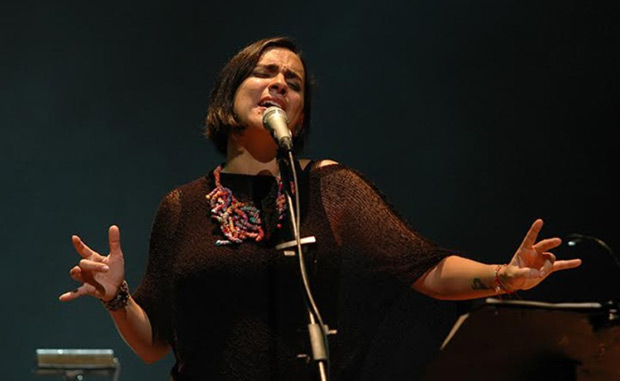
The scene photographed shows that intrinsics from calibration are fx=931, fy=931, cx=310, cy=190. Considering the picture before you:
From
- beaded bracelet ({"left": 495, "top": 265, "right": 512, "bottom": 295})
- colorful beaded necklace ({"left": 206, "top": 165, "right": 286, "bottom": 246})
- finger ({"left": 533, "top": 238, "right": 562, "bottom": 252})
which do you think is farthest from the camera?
colorful beaded necklace ({"left": 206, "top": 165, "right": 286, "bottom": 246})

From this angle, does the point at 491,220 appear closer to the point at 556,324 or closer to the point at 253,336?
the point at 253,336

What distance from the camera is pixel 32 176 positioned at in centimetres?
406

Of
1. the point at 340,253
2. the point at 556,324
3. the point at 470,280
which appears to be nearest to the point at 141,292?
the point at 340,253

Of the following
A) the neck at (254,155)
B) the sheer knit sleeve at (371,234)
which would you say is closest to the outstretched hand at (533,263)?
the sheer knit sleeve at (371,234)

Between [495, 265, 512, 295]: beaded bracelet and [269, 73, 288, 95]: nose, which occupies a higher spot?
[269, 73, 288, 95]: nose

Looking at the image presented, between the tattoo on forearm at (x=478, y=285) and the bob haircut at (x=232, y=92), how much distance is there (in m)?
0.77

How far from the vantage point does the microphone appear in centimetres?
197

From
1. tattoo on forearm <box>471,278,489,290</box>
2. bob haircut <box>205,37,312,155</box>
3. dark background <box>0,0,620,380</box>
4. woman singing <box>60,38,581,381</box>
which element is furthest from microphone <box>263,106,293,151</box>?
dark background <box>0,0,620,380</box>

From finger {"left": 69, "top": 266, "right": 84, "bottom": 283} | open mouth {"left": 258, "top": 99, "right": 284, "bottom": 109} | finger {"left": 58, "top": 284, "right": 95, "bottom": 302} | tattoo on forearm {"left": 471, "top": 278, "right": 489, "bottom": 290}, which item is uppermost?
open mouth {"left": 258, "top": 99, "right": 284, "bottom": 109}

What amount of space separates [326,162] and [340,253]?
31 centimetres

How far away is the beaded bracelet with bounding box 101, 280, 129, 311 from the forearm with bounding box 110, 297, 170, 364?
0.01 meters

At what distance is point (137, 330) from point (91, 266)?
0.96 feet

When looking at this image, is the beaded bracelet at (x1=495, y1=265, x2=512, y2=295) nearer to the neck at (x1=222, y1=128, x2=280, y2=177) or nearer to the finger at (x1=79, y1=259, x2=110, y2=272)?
the neck at (x1=222, y1=128, x2=280, y2=177)

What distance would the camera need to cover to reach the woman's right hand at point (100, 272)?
7.11 feet
